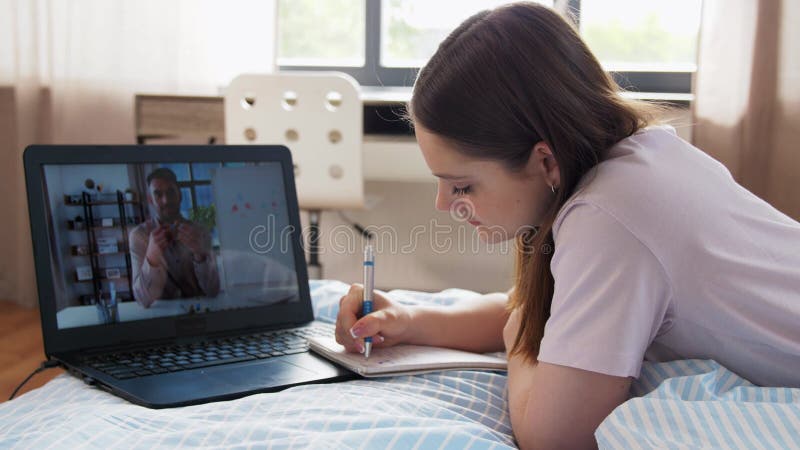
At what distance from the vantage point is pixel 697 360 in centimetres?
77

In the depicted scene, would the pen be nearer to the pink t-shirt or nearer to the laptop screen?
the laptop screen

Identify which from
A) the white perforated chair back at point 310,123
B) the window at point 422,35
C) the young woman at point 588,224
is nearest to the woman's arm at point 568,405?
the young woman at point 588,224

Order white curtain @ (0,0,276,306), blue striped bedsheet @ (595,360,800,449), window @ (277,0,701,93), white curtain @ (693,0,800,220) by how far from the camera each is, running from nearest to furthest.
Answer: blue striped bedsheet @ (595,360,800,449)
white curtain @ (693,0,800,220)
white curtain @ (0,0,276,306)
window @ (277,0,701,93)

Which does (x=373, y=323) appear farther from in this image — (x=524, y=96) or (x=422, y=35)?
(x=422, y=35)

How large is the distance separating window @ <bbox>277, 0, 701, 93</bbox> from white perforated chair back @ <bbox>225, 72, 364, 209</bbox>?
71 cm

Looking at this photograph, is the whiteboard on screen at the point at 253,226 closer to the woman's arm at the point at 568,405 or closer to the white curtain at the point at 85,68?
the woman's arm at the point at 568,405

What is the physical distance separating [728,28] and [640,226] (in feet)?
6.09

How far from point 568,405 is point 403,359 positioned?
10.3 inches

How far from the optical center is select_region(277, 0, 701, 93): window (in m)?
3.00

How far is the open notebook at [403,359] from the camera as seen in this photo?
0.93 meters

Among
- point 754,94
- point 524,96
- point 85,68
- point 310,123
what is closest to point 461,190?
point 524,96

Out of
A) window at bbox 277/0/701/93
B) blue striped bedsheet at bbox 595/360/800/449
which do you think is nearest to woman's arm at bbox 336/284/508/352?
blue striped bedsheet at bbox 595/360/800/449

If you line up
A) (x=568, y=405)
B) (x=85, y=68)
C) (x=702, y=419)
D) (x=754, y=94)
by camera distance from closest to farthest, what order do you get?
(x=702, y=419) → (x=568, y=405) → (x=754, y=94) → (x=85, y=68)

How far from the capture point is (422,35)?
3.26 metres
